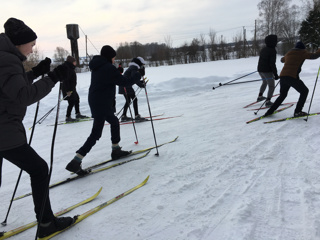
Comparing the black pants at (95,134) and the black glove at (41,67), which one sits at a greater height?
the black glove at (41,67)

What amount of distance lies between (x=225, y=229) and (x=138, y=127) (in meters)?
4.38

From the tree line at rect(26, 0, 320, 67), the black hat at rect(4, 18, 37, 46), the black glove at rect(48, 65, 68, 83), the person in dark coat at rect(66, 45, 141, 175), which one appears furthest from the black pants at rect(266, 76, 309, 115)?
the tree line at rect(26, 0, 320, 67)

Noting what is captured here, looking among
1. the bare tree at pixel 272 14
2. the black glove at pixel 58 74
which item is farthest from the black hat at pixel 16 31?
the bare tree at pixel 272 14

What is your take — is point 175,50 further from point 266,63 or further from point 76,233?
point 76,233

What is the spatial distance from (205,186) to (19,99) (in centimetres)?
210

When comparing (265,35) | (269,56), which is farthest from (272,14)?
(269,56)

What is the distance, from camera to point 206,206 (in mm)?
2373

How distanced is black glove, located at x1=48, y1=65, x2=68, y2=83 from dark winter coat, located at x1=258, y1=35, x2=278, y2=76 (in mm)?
5749

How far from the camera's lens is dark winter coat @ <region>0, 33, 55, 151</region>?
66.8 inches

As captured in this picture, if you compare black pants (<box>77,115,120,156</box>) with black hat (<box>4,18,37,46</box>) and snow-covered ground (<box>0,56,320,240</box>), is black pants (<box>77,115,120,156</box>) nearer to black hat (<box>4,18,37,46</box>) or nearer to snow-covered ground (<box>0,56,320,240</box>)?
snow-covered ground (<box>0,56,320,240</box>)

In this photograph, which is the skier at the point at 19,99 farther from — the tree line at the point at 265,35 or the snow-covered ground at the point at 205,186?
the tree line at the point at 265,35


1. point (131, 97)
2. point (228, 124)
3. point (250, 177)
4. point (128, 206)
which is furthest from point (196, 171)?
point (131, 97)

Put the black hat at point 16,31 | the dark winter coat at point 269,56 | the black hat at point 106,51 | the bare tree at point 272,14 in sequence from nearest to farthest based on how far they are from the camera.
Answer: the black hat at point 16,31 < the black hat at point 106,51 < the dark winter coat at point 269,56 < the bare tree at point 272,14

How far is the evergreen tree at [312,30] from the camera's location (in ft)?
89.5
